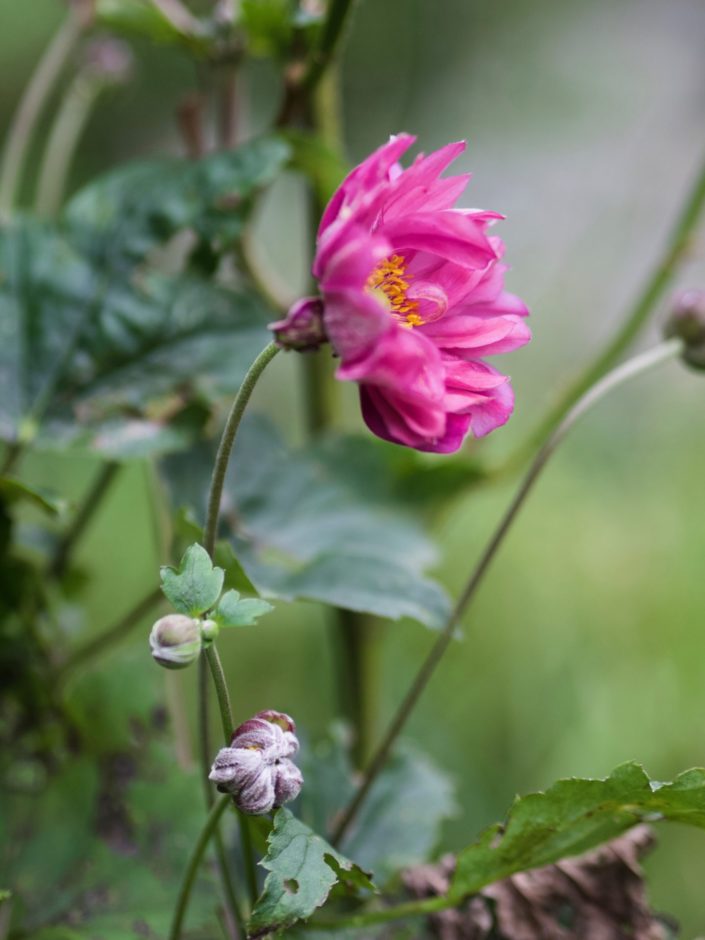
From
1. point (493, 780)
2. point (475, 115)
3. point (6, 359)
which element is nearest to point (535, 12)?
point (475, 115)

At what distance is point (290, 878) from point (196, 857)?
7cm

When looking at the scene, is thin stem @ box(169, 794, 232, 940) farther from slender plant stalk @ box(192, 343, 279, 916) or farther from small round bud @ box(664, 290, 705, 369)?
small round bud @ box(664, 290, 705, 369)

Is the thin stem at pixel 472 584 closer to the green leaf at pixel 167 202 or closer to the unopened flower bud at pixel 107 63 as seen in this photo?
the green leaf at pixel 167 202

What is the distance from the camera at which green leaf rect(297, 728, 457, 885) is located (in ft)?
1.59

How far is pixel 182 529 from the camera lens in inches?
15.9

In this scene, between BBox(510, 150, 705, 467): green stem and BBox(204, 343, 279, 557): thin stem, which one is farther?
BBox(510, 150, 705, 467): green stem

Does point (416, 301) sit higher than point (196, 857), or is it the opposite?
point (416, 301)

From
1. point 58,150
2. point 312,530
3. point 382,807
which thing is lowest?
point 382,807

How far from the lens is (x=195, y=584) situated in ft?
0.95

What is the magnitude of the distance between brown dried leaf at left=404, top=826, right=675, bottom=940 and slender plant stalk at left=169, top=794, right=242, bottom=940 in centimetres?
10

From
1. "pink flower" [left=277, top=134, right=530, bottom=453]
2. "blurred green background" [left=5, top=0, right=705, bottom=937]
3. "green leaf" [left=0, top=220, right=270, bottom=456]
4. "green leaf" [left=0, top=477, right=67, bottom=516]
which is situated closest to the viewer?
"pink flower" [left=277, top=134, right=530, bottom=453]

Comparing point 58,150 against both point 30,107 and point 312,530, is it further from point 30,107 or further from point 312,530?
point 312,530

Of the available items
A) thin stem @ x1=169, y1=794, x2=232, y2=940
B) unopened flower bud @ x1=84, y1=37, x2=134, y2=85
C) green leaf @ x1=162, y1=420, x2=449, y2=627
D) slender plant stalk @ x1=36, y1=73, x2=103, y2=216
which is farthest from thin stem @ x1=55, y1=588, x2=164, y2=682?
unopened flower bud @ x1=84, y1=37, x2=134, y2=85

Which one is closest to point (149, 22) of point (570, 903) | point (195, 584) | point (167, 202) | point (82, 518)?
point (167, 202)
